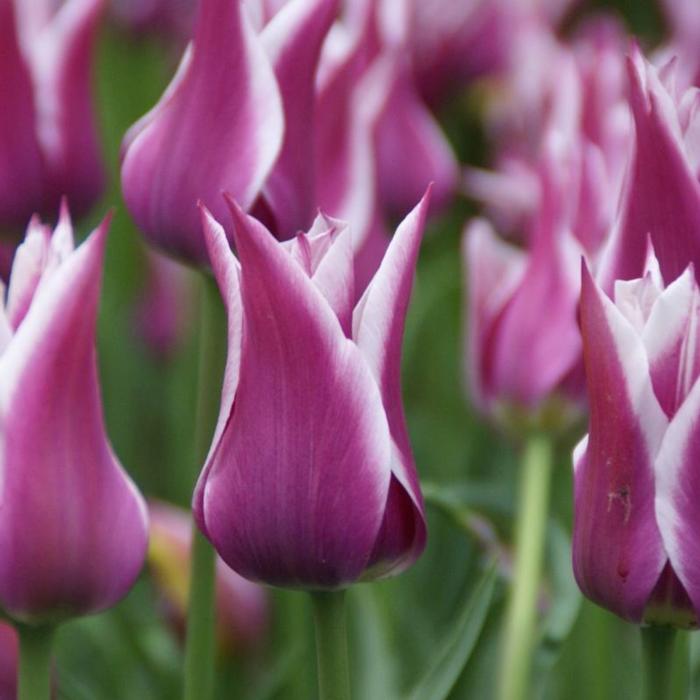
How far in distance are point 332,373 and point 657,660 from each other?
13 cm

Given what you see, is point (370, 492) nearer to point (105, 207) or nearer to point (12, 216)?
point (12, 216)

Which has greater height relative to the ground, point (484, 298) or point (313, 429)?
point (313, 429)

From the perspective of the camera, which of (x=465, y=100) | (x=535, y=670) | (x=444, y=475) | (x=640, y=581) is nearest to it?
(x=640, y=581)

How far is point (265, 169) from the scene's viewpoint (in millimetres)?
524

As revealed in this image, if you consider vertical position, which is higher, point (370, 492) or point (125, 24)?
point (370, 492)

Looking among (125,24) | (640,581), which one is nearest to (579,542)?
(640,581)

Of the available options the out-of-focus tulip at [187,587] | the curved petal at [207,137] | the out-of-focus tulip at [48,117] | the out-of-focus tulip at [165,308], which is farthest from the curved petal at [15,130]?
the out-of-focus tulip at [165,308]

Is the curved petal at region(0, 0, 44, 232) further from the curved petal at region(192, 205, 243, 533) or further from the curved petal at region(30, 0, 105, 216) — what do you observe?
the curved petal at region(192, 205, 243, 533)

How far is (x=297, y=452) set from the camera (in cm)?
41

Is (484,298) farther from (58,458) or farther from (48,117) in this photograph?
(58,458)

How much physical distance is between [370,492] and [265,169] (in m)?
0.16

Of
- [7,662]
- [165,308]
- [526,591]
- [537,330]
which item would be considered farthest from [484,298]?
[165,308]

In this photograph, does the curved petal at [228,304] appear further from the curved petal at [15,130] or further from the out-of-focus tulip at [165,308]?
the out-of-focus tulip at [165,308]

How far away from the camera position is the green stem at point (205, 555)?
55cm
